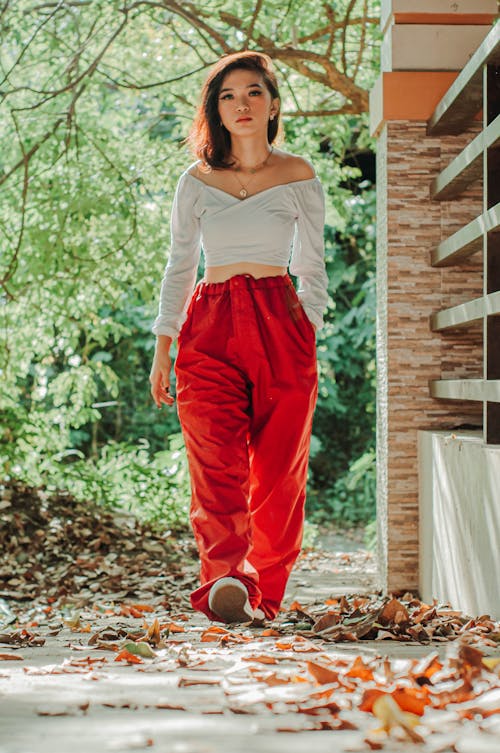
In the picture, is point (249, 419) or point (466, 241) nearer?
point (249, 419)

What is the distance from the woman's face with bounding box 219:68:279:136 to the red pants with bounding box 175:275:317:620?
524mm

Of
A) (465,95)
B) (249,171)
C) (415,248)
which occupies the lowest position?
(415,248)

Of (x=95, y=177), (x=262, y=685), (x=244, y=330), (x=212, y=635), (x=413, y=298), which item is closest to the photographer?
(x=262, y=685)

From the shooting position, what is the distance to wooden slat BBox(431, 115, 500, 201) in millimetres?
2984

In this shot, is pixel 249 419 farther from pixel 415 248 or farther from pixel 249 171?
pixel 415 248

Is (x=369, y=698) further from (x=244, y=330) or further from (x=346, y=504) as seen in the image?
(x=346, y=504)

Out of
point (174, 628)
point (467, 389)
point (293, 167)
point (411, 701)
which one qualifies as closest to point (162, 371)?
point (293, 167)

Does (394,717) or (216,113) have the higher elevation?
(216,113)

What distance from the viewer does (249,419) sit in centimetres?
328

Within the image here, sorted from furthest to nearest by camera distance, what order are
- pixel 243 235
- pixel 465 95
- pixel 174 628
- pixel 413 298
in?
pixel 413 298 < pixel 465 95 < pixel 243 235 < pixel 174 628

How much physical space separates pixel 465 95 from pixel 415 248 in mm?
812

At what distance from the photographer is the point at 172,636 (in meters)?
2.69

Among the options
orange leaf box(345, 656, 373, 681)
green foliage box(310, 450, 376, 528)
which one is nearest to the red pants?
orange leaf box(345, 656, 373, 681)

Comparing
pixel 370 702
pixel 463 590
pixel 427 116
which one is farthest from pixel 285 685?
pixel 427 116
